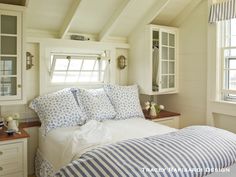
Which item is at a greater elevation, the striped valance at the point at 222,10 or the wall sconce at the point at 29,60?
the striped valance at the point at 222,10

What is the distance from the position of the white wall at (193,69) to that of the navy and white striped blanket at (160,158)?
1712mm

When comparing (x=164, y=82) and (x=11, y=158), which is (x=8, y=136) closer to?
(x=11, y=158)

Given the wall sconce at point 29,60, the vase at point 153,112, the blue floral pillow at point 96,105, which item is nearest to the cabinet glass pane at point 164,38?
the vase at point 153,112

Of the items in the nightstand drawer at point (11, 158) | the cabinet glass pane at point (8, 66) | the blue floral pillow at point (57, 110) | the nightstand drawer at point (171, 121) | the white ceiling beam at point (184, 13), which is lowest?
the nightstand drawer at point (11, 158)

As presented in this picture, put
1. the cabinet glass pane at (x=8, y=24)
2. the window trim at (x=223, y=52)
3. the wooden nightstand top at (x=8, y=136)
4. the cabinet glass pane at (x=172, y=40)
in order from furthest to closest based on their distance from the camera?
the cabinet glass pane at (x=172, y=40) < the window trim at (x=223, y=52) < the cabinet glass pane at (x=8, y=24) < the wooden nightstand top at (x=8, y=136)

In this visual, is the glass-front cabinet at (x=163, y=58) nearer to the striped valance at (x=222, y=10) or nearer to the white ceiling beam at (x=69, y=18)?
the striped valance at (x=222, y=10)

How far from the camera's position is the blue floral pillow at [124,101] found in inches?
125

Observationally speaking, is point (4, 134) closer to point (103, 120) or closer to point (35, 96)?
point (35, 96)

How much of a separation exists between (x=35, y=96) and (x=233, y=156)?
2.40 m

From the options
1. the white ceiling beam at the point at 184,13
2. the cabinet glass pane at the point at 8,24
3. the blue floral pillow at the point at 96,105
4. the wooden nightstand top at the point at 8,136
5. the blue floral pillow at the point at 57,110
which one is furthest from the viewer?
the white ceiling beam at the point at 184,13

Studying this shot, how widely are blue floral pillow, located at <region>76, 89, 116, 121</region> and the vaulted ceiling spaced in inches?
35.0

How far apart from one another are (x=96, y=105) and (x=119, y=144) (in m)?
1.28

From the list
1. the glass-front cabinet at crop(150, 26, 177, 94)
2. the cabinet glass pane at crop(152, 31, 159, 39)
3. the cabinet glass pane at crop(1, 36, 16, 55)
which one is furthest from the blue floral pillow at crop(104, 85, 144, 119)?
the cabinet glass pane at crop(1, 36, 16, 55)

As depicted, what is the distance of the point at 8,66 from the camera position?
8.56ft
